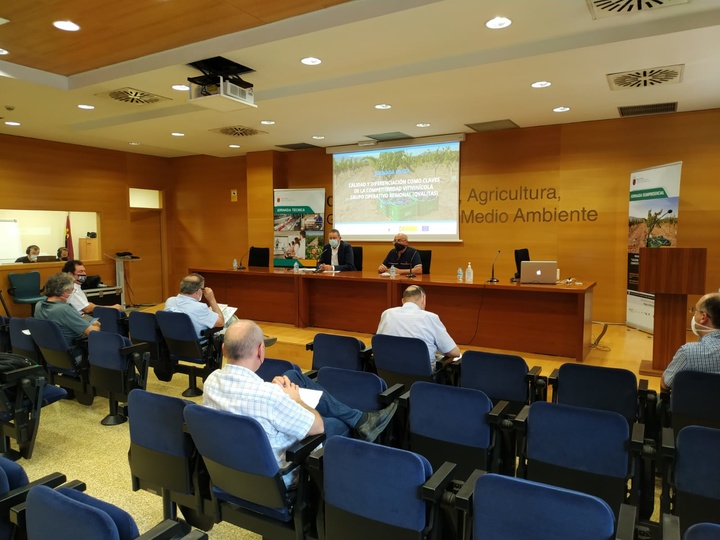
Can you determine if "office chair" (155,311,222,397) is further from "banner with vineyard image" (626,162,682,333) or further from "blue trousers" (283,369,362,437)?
"banner with vineyard image" (626,162,682,333)

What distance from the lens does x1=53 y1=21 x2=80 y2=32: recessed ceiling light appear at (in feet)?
13.4

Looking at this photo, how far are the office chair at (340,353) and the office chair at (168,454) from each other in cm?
154

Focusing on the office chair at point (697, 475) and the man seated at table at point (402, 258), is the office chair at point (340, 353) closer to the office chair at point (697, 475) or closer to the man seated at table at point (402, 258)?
the office chair at point (697, 475)

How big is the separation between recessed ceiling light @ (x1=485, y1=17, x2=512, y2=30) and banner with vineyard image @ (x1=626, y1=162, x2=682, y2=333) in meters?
3.55

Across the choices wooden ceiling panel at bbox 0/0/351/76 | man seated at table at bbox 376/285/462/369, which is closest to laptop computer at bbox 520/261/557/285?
man seated at table at bbox 376/285/462/369

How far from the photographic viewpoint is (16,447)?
354 centimetres

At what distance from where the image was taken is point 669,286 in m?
4.24

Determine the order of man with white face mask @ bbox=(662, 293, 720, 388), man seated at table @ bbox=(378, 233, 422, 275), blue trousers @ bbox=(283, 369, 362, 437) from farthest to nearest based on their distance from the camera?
man seated at table @ bbox=(378, 233, 422, 275) < man with white face mask @ bbox=(662, 293, 720, 388) < blue trousers @ bbox=(283, 369, 362, 437)

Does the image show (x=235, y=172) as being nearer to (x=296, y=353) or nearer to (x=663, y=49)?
(x=296, y=353)

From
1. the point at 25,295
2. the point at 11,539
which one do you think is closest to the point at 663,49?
the point at 11,539

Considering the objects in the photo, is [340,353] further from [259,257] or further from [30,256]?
[30,256]

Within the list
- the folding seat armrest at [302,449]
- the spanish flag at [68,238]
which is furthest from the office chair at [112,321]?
the spanish flag at [68,238]

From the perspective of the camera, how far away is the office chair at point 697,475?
1.85 metres

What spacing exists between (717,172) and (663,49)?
3.02 meters
